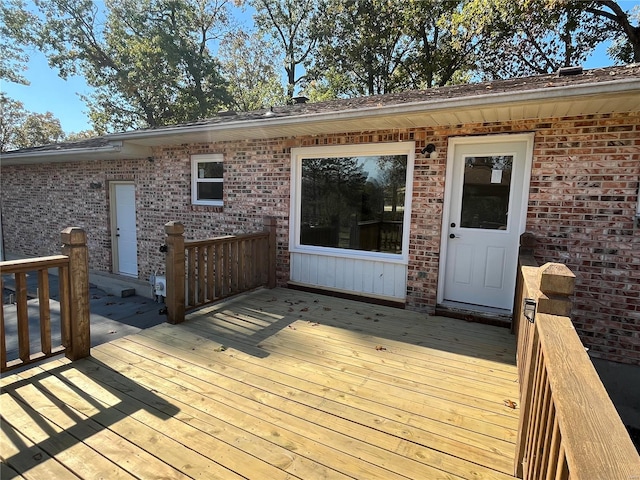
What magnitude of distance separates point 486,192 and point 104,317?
21.0ft

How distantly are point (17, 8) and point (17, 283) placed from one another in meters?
20.5

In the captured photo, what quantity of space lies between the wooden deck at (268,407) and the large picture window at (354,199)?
163 centimetres

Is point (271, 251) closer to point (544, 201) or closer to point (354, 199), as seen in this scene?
point (354, 199)

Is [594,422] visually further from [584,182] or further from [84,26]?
[84,26]

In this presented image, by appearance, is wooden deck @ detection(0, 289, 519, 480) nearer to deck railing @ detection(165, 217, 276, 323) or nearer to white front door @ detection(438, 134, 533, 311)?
deck railing @ detection(165, 217, 276, 323)

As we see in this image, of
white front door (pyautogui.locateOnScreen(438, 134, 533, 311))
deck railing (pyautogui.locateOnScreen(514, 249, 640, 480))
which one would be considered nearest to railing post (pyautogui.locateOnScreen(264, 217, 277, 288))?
white front door (pyautogui.locateOnScreen(438, 134, 533, 311))

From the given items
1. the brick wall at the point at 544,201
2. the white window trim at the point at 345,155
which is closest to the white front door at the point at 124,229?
the brick wall at the point at 544,201

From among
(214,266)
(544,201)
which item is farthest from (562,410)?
(214,266)

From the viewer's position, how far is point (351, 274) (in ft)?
16.6

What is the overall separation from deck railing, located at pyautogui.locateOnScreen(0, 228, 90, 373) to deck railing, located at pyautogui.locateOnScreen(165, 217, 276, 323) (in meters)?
0.89

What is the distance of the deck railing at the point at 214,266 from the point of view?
3696 millimetres

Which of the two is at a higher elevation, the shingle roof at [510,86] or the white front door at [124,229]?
the shingle roof at [510,86]

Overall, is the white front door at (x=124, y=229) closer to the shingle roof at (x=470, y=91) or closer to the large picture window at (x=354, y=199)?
the shingle roof at (x=470, y=91)

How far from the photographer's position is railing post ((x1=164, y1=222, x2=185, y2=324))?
363 cm
